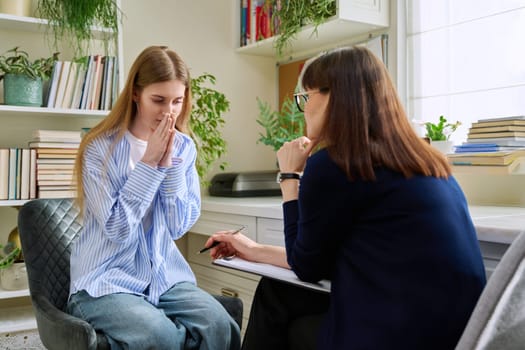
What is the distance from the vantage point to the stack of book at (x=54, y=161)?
2.44m

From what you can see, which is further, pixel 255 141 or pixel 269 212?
pixel 255 141

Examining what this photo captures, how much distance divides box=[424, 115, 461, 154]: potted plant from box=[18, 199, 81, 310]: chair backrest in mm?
1395

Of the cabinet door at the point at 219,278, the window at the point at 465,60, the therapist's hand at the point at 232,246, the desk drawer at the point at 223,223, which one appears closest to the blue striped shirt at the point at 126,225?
the therapist's hand at the point at 232,246

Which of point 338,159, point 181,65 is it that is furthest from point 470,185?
point 338,159

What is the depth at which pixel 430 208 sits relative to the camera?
103 centimetres

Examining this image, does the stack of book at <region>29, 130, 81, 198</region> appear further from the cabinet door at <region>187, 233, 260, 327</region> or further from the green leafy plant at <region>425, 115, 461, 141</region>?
the green leafy plant at <region>425, 115, 461, 141</region>

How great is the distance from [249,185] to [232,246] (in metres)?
1.35

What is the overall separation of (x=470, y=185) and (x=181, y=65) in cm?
131

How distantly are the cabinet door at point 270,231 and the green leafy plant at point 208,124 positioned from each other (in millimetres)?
652

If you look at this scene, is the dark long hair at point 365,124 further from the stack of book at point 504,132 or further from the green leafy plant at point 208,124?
the green leafy plant at point 208,124

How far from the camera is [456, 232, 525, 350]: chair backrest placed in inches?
31.0

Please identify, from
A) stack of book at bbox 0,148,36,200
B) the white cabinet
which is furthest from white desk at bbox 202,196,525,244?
stack of book at bbox 0,148,36,200

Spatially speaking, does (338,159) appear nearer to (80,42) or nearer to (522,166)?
(522,166)

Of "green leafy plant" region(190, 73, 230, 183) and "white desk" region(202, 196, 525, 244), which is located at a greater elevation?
"green leafy plant" region(190, 73, 230, 183)
